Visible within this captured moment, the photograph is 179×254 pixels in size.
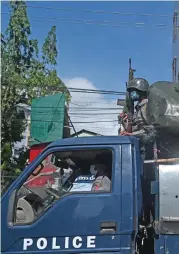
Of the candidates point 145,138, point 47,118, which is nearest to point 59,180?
point 145,138

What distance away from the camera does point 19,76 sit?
22.1 meters

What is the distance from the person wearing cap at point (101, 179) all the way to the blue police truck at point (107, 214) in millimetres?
28

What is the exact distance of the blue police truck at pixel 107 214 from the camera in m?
3.60

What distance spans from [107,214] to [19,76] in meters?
19.2

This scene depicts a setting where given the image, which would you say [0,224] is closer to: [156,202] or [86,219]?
[86,219]

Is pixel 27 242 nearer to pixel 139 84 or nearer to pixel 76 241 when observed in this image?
pixel 76 241

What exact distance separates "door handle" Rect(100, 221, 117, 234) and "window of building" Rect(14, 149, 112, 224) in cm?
28

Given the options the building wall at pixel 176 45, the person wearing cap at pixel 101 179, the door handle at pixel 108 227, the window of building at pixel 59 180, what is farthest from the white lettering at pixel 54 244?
the building wall at pixel 176 45

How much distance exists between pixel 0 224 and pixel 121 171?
1163mm

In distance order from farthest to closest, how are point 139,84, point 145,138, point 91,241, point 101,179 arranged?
point 139,84 < point 145,138 < point 101,179 < point 91,241

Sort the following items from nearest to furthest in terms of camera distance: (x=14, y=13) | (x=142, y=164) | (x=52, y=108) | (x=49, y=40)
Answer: (x=142, y=164) → (x=52, y=108) → (x=14, y=13) → (x=49, y=40)

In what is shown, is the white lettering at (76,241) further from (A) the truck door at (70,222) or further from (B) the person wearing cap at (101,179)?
(B) the person wearing cap at (101,179)

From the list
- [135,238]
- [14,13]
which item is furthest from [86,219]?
[14,13]

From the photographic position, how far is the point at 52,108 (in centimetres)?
1794
